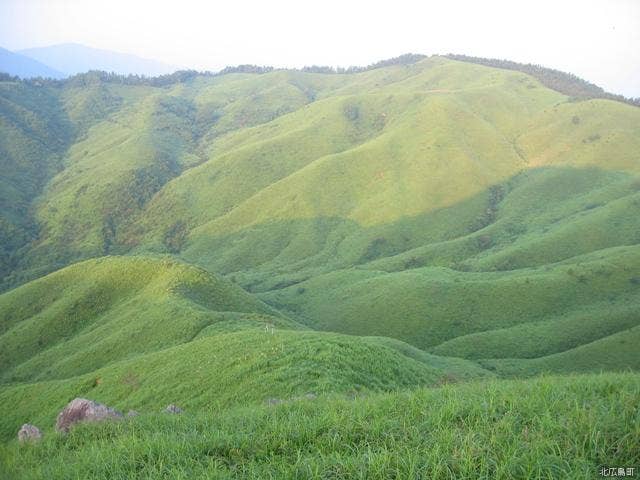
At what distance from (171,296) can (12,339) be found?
26466 mm

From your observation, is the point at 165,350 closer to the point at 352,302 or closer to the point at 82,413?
the point at 82,413

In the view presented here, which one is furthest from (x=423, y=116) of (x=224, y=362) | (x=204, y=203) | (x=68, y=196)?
(x=224, y=362)

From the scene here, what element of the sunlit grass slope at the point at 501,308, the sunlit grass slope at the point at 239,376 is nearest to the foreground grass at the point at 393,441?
the sunlit grass slope at the point at 239,376

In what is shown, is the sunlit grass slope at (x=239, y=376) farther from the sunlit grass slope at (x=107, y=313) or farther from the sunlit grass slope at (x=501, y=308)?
the sunlit grass slope at (x=501, y=308)

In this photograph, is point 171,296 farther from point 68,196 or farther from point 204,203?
point 68,196

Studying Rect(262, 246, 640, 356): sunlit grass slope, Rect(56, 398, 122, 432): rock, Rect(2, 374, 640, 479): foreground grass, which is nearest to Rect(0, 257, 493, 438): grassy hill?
Rect(56, 398, 122, 432): rock

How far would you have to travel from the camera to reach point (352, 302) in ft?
300

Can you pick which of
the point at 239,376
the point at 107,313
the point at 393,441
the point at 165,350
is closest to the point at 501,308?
the point at 165,350

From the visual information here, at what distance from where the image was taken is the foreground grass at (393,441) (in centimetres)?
830

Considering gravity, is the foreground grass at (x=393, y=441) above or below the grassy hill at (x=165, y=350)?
above

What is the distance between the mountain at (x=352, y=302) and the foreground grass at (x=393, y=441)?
0.06m

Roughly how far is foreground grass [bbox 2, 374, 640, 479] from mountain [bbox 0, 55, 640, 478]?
2.3 inches

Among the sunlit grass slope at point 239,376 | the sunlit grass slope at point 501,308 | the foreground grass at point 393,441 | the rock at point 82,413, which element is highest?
the foreground grass at point 393,441

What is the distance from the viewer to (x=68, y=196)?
7416 inches
